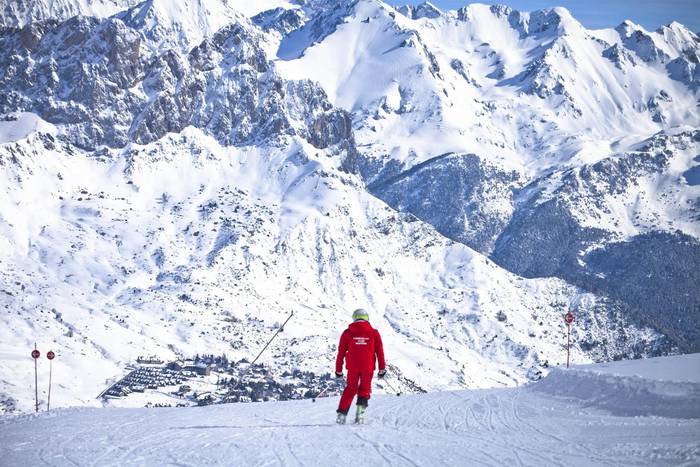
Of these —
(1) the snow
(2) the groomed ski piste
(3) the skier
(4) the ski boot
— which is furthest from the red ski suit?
(1) the snow

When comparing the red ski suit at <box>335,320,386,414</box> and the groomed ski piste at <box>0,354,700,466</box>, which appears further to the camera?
the red ski suit at <box>335,320,386,414</box>

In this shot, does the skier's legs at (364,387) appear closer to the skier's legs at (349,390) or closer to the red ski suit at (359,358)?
the red ski suit at (359,358)

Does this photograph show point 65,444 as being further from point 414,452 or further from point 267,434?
point 414,452

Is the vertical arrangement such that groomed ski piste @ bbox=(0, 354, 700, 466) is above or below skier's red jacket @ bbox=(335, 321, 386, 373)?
below

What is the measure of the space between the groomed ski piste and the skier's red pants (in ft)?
2.60

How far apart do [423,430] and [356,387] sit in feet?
7.40

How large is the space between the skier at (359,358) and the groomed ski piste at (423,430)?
77cm

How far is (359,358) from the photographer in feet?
80.9

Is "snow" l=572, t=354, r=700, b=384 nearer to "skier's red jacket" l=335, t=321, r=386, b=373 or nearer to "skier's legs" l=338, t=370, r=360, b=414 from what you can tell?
"skier's red jacket" l=335, t=321, r=386, b=373

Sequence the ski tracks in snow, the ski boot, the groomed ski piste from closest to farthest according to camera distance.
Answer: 1. the ski tracks in snow
2. the groomed ski piste
3. the ski boot

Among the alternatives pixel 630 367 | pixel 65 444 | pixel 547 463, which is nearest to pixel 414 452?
pixel 547 463

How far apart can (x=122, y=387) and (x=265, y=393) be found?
33.4 meters

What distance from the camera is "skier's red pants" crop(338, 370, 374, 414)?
24.8 metres

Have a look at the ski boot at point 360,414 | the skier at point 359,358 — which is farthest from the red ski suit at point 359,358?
the ski boot at point 360,414
